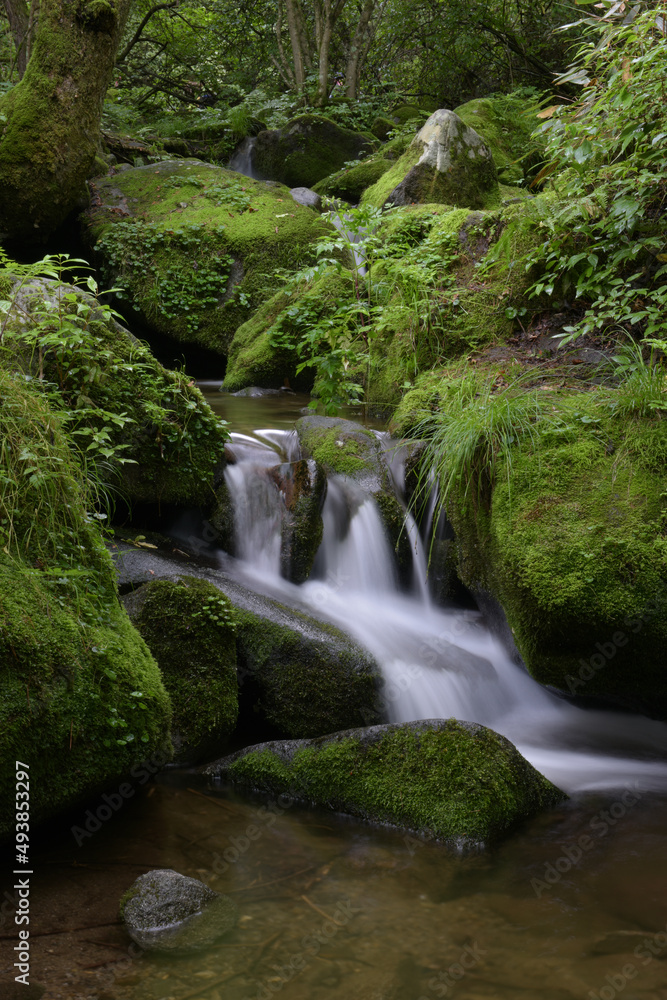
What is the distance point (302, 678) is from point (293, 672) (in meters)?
0.06

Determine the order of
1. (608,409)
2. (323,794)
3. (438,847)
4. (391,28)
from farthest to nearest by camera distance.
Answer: (391,28)
(608,409)
(323,794)
(438,847)

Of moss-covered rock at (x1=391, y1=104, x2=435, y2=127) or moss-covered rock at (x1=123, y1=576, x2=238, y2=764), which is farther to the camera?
moss-covered rock at (x1=391, y1=104, x2=435, y2=127)

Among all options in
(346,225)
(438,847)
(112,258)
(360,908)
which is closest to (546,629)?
(438,847)

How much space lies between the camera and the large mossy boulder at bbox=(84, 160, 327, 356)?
9594 millimetres

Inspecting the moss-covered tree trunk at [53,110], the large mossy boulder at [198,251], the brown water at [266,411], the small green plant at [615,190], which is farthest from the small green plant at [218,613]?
the moss-covered tree trunk at [53,110]

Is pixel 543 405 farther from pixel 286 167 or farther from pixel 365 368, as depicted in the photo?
pixel 286 167

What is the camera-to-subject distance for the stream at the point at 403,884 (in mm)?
2354

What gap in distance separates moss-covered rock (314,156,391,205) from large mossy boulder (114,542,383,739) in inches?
368

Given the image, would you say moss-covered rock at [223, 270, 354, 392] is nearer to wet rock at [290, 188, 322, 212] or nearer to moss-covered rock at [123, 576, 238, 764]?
wet rock at [290, 188, 322, 212]

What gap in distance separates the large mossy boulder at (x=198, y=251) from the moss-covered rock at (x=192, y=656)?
19.7 ft

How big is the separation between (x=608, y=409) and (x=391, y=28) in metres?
14.0

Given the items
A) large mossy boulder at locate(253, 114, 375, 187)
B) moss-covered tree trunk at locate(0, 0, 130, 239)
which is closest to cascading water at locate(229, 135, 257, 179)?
large mossy boulder at locate(253, 114, 375, 187)

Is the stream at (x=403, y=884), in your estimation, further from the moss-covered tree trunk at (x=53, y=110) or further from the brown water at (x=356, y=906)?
the moss-covered tree trunk at (x=53, y=110)

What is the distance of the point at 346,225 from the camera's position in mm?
7047
